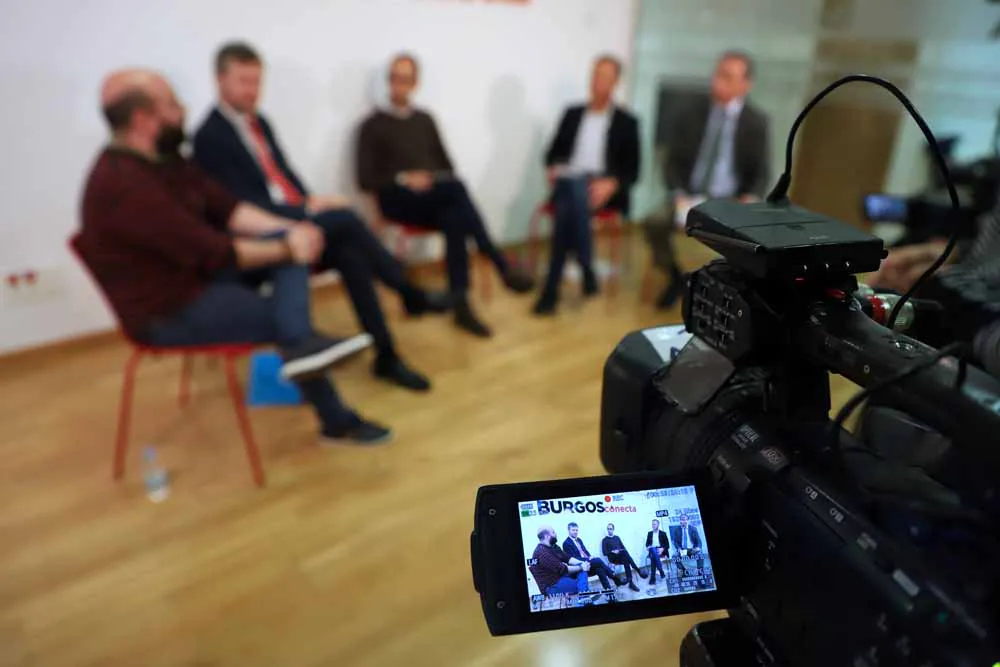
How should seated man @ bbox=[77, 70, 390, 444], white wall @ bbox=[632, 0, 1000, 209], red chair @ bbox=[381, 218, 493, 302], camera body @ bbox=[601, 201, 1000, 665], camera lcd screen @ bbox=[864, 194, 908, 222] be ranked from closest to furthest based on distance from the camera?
camera body @ bbox=[601, 201, 1000, 665], seated man @ bbox=[77, 70, 390, 444], camera lcd screen @ bbox=[864, 194, 908, 222], white wall @ bbox=[632, 0, 1000, 209], red chair @ bbox=[381, 218, 493, 302]

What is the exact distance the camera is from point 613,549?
719mm

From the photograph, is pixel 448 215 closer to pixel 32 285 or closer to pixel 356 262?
pixel 356 262

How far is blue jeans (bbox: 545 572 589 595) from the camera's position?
0.70 meters

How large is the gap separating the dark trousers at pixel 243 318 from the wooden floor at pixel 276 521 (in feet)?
1.14

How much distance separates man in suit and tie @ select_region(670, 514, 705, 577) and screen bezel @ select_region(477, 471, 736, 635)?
0.01 m

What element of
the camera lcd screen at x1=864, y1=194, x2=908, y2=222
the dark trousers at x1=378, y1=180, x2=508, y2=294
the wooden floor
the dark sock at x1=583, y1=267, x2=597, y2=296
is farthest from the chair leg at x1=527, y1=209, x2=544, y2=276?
the camera lcd screen at x1=864, y1=194, x2=908, y2=222

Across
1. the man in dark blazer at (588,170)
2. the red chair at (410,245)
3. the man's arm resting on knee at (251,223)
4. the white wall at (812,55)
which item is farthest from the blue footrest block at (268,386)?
the white wall at (812,55)

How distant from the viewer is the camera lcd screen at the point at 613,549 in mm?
704

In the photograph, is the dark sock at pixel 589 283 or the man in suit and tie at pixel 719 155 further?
the dark sock at pixel 589 283

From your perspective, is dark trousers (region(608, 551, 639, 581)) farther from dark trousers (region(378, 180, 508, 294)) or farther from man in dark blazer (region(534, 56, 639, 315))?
man in dark blazer (region(534, 56, 639, 315))

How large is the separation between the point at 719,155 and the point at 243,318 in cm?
215

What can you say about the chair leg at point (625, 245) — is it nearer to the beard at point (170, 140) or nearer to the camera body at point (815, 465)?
the beard at point (170, 140)

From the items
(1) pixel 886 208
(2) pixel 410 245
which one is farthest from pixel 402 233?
(1) pixel 886 208

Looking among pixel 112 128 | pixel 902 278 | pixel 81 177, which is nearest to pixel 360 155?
pixel 81 177
